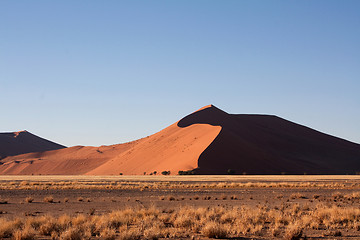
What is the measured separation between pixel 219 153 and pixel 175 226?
7782 centimetres

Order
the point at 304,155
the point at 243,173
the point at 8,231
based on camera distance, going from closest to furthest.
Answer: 1. the point at 8,231
2. the point at 243,173
3. the point at 304,155

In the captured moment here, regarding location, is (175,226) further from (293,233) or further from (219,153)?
(219,153)

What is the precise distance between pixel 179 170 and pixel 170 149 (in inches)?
→ 747

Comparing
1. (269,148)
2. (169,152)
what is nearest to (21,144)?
(169,152)

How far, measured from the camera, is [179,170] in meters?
86.8

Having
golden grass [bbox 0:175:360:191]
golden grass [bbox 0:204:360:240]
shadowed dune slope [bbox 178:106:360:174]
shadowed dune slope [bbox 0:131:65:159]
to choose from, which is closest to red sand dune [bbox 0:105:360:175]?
shadowed dune slope [bbox 178:106:360:174]

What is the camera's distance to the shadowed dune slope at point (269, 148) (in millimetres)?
91375

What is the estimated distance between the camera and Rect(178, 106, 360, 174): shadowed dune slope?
91375 millimetres

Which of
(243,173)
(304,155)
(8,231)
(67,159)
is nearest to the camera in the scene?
(8,231)

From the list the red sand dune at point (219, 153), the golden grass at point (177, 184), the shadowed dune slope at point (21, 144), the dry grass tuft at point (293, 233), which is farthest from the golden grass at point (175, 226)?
the shadowed dune slope at point (21, 144)

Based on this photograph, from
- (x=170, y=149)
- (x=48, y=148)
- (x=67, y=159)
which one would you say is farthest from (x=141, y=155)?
(x=48, y=148)

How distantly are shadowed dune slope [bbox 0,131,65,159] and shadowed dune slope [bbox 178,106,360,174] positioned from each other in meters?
80.7

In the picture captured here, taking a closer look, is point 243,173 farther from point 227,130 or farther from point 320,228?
point 320,228

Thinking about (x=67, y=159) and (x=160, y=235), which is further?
(x=67, y=159)
